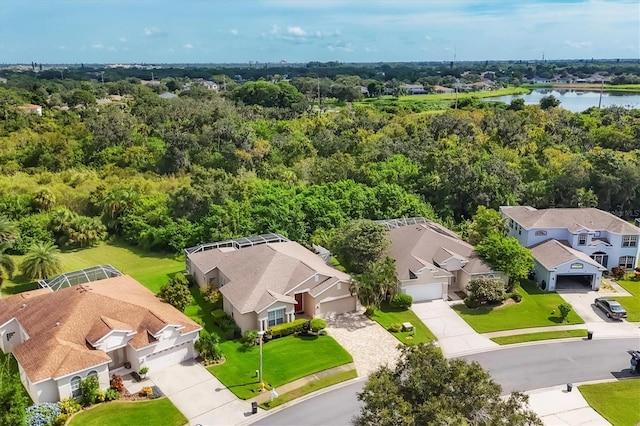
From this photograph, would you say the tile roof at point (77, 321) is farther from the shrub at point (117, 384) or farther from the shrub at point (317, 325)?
the shrub at point (317, 325)

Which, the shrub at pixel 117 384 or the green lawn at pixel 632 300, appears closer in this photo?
the shrub at pixel 117 384

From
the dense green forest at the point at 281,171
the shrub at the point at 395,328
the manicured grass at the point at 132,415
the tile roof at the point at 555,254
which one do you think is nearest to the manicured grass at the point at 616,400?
the shrub at the point at 395,328

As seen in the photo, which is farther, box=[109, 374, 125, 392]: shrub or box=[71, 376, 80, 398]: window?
box=[109, 374, 125, 392]: shrub

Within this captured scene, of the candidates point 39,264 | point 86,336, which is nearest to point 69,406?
point 86,336

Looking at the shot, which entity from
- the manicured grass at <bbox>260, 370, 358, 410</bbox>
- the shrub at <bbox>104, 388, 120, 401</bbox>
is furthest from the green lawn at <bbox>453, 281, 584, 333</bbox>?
the shrub at <bbox>104, 388, 120, 401</bbox>

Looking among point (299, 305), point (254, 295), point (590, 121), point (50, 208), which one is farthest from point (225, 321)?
point (590, 121)

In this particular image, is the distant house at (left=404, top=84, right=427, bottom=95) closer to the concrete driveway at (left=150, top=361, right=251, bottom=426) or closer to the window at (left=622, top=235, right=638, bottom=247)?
the window at (left=622, top=235, right=638, bottom=247)
